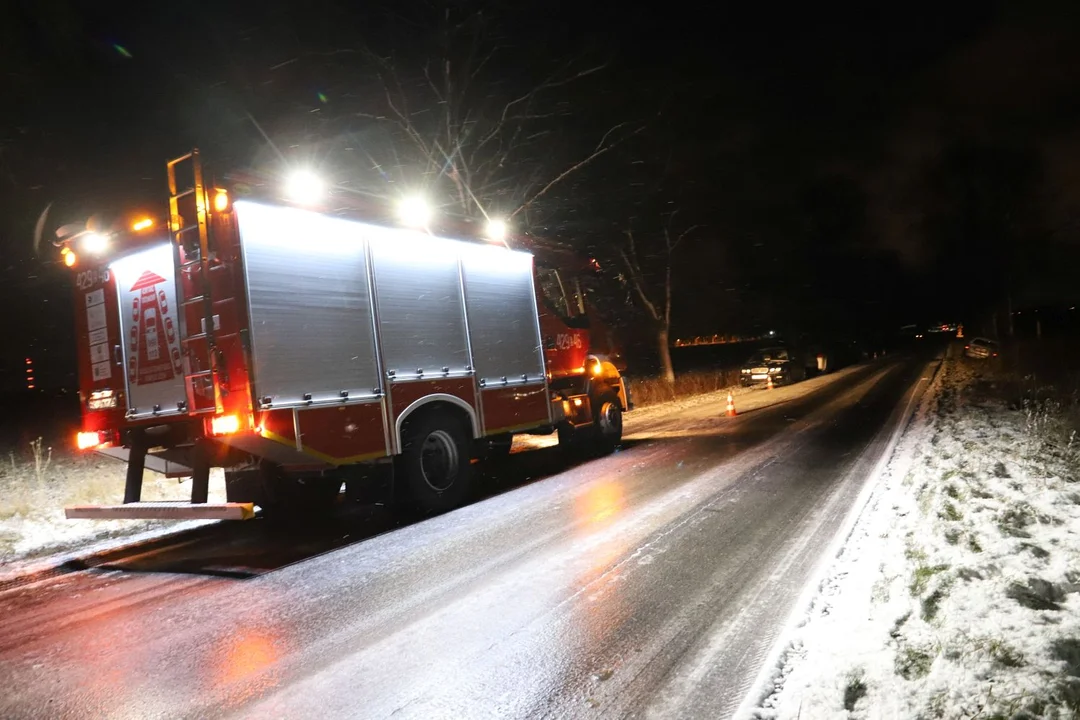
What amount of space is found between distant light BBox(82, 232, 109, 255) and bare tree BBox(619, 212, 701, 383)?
21812 millimetres

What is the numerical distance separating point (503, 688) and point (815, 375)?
37.0 m

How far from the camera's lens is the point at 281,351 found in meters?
6.40

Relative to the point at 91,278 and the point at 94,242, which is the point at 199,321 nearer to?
the point at 94,242

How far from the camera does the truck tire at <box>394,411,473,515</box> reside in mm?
7516

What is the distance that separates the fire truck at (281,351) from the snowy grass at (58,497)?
2.53 ft

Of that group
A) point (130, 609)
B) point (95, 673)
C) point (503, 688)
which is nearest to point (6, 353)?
point (130, 609)

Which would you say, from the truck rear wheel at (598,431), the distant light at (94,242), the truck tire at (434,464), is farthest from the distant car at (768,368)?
the distant light at (94,242)

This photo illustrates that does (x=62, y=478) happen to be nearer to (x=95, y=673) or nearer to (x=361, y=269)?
(x=361, y=269)

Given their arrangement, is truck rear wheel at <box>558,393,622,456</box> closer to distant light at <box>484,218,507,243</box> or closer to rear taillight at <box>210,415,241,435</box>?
distant light at <box>484,218,507,243</box>

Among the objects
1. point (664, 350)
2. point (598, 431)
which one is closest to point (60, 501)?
point (598, 431)

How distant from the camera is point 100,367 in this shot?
7.45 metres

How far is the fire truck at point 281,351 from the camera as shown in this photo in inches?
246

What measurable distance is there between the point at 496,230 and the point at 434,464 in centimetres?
342

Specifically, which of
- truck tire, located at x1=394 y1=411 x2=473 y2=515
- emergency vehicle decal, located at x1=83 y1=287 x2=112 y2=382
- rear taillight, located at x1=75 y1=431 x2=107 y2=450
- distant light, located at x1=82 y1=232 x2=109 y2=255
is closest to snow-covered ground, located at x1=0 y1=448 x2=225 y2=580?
rear taillight, located at x1=75 y1=431 x2=107 y2=450
